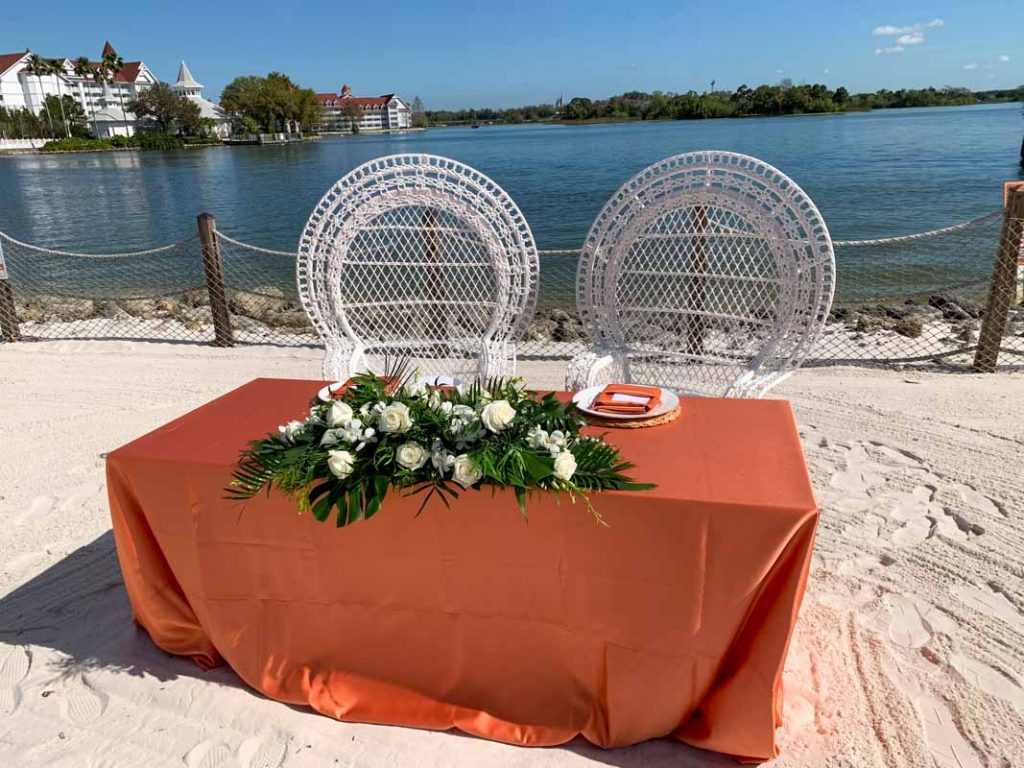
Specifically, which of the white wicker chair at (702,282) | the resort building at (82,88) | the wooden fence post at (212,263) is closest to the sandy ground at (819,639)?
the white wicker chair at (702,282)

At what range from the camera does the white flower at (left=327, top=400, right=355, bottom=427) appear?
153 centimetres

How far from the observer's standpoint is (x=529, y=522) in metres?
1.52

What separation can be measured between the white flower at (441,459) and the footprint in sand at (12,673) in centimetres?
133

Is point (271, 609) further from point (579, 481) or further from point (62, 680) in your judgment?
point (579, 481)

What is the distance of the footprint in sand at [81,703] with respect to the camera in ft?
5.84

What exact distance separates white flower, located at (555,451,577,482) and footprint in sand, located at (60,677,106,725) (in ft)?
4.40

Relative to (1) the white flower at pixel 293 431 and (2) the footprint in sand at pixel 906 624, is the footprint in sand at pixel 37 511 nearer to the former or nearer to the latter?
(1) the white flower at pixel 293 431

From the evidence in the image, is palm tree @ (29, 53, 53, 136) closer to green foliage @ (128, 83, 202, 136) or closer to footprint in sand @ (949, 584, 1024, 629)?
green foliage @ (128, 83, 202, 136)

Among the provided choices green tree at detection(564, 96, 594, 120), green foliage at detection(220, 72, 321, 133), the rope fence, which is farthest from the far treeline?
the rope fence

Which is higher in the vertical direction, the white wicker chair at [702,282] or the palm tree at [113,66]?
the palm tree at [113,66]

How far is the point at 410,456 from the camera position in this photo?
1.43 metres

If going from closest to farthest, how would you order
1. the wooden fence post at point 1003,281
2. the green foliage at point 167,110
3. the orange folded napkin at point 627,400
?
the orange folded napkin at point 627,400 → the wooden fence post at point 1003,281 → the green foliage at point 167,110

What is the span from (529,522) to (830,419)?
103 inches

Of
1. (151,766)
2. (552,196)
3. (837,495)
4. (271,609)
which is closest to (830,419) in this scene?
(837,495)
